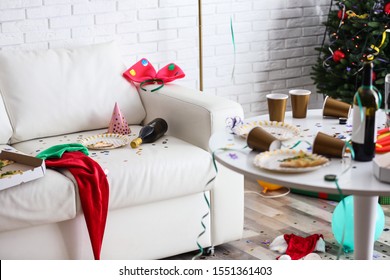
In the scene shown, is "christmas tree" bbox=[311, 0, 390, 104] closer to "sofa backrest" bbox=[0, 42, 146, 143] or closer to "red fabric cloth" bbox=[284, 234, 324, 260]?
"red fabric cloth" bbox=[284, 234, 324, 260]

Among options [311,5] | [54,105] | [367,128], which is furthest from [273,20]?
[367,128]

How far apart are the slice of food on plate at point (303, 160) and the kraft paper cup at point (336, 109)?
1.47 ft

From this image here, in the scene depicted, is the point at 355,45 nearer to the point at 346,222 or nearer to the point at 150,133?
the point at 346,222

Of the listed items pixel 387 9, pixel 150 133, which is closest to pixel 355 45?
pixel 387 9

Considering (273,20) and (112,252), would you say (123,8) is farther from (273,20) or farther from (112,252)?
(112,252)

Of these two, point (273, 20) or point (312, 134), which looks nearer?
point (312, 134)

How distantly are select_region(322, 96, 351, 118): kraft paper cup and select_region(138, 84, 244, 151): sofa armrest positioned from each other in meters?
0.56

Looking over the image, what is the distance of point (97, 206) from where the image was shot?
2.65m

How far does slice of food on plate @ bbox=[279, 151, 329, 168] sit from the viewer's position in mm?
1995

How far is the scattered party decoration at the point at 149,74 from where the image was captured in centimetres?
345

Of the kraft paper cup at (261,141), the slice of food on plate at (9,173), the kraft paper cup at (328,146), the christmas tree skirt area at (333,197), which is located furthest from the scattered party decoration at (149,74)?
the kraft paper cup at (328,146)

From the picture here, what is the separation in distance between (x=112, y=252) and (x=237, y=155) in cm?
89

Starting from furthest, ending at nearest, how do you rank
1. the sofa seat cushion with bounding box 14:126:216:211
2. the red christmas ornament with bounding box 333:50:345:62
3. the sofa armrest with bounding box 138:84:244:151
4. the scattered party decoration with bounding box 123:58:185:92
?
the red christmas ornament with bounding box 333:50:345:62 < the scattered party decoration with bounding box 123:58:185:92 < the sofa armrest with bounding box 138:84:244:151 < the sofa seat cushion with bounding box 14:126:216:211

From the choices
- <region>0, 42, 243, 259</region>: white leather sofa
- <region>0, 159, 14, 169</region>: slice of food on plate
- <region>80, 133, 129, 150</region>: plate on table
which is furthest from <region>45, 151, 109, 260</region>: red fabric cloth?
Answer: <region>80, 133, 129, 150</region>: plate on table
